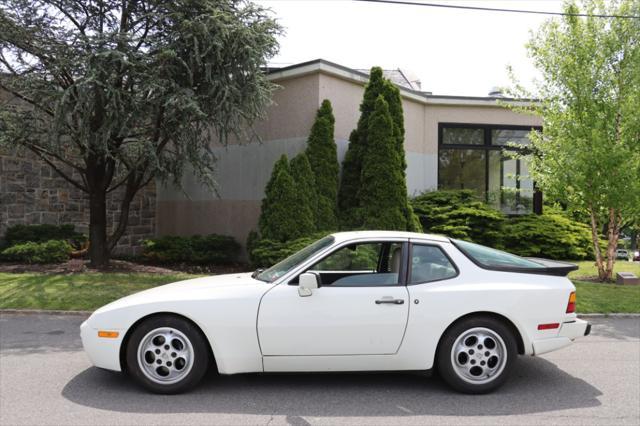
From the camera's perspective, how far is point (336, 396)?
471 cm

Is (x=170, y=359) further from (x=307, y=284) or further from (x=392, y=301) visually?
(x=392, y=301)

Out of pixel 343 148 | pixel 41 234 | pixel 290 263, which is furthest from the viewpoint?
pixel 41 234

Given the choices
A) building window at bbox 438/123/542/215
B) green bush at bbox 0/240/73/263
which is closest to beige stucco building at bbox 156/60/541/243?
building window at bbox 438/123/542/215

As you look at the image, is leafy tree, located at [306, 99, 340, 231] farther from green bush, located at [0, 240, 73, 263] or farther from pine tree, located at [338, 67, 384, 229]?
green bush, located at [0, 240, 73, 263]

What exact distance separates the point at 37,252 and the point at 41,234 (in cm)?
148

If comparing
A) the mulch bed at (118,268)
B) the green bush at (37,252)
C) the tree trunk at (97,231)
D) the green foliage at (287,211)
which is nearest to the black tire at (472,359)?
the green foliage at (287,211)

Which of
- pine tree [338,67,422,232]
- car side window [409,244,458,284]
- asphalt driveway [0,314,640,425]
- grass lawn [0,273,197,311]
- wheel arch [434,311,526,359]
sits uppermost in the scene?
pine tree [338,67,422,232]

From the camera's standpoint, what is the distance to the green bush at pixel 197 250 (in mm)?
14094

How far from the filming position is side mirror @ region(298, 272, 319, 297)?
4.68 meters

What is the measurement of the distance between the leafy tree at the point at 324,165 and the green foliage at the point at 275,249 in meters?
0.72

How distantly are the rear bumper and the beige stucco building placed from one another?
880cm

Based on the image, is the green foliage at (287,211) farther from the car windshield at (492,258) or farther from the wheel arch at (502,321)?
the wheel arch at (502,321)

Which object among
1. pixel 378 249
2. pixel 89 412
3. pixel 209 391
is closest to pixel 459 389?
pixel 378 249

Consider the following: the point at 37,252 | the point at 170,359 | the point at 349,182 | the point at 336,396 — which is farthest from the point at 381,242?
the point at 37,252
